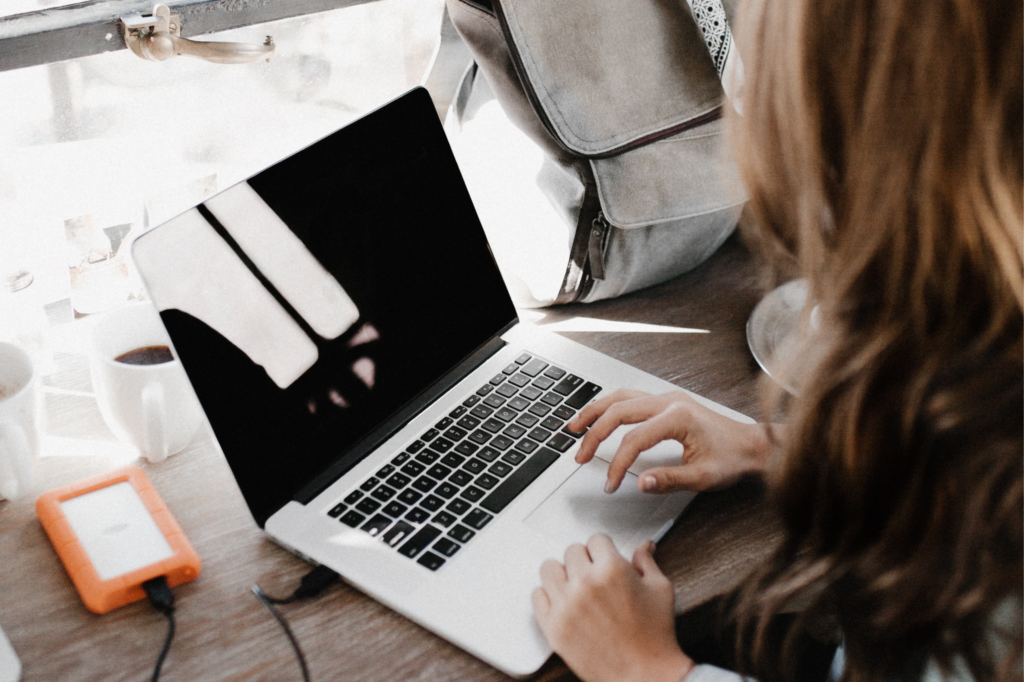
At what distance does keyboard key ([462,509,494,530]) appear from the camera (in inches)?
24.5

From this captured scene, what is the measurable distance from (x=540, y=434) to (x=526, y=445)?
19mm

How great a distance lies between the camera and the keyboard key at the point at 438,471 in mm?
661

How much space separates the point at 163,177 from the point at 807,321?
0.72 metres

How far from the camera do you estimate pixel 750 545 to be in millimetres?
638

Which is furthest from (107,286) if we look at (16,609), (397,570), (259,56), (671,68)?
(671,68)

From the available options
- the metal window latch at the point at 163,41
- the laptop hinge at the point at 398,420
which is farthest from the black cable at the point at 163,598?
the metal window latch at the point at 163,41

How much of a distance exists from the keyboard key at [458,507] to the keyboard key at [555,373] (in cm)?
18

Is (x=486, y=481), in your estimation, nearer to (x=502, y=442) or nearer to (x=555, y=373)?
(x=502, y=442)

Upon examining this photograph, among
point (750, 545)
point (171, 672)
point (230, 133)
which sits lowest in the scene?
point (750, 545)

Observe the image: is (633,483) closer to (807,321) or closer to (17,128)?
(807,321)

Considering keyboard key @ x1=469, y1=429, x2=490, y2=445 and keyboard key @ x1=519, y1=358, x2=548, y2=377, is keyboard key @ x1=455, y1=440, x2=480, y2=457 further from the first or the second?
keyboard key @ x1=519, y1=358, x2=548, y2=377

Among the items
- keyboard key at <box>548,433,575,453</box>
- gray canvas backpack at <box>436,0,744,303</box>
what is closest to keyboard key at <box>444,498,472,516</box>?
keyboard key at <box>548,433,575,453</box>

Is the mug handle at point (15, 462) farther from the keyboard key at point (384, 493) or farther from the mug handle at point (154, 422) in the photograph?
the keyboard key at point (384, 493)

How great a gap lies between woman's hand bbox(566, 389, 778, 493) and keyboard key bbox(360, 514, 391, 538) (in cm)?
17
